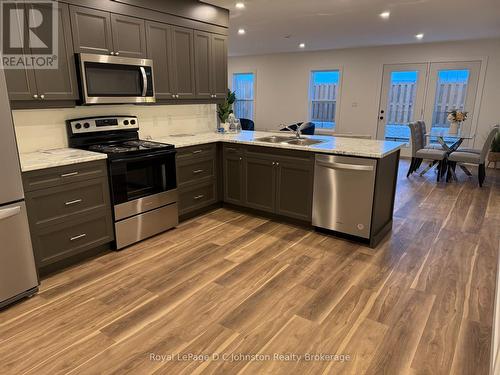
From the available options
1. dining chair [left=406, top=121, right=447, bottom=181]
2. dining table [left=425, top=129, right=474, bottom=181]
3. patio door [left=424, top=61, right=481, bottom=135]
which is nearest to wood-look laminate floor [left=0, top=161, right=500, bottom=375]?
dining chair [left=406, top=121, right=447, bottom=181]

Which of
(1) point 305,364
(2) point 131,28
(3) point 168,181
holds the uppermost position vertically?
(2) point 131,28

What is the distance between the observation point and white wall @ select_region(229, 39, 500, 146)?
682cm

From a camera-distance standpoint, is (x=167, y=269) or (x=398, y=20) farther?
(x=398, y=20)

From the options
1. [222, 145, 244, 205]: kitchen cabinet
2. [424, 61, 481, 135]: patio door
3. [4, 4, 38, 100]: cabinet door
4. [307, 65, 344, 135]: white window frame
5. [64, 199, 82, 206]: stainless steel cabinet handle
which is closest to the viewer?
[4, 4, 38, 100]: cabinet door

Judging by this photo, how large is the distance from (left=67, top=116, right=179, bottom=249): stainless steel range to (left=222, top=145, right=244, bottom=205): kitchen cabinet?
0.77 meters

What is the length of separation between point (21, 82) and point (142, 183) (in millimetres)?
1232

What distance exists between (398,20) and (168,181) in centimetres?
421

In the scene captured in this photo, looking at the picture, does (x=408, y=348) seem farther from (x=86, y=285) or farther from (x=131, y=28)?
(x=131, y=28)

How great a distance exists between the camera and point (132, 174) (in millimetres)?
3115

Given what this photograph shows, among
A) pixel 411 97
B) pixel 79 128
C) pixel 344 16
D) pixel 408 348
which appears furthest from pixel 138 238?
pixel 411 97

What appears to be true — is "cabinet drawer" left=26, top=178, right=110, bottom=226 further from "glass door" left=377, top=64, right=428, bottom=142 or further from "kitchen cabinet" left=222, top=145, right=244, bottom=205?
"glass door" left=377, top=64, right=428, bottom=142

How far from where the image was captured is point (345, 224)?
3.30 m

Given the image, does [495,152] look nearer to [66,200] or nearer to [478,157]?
[478,157]

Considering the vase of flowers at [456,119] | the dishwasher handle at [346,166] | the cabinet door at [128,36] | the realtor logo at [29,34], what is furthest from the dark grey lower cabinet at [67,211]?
the vase of flowers at [456,119]
